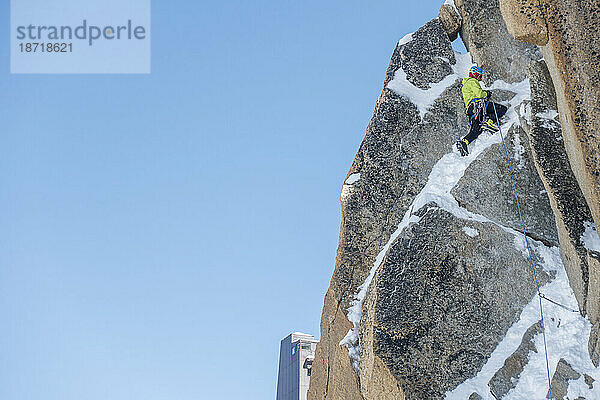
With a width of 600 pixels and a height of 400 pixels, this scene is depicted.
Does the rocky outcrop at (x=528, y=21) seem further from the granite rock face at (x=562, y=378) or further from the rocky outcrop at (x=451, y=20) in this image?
the granite rock face at (x=562, y=378)

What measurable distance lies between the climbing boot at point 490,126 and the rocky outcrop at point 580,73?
2.22 m

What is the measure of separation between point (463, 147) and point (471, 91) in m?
1.18

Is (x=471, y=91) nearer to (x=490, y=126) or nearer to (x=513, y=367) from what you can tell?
(x=490, y=126)

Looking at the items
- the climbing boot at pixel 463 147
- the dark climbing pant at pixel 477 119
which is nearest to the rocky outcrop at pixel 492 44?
the dark climbing pant at pixel 477 119

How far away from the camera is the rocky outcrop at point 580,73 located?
926 cm

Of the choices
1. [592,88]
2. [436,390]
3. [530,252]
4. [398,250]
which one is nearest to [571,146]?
[592,88]

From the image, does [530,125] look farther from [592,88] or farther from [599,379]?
[599,379]

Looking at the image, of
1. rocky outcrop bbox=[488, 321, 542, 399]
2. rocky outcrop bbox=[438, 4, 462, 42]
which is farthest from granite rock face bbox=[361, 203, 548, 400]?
rocky outcrop bbox=[438, 4, 462, 42]

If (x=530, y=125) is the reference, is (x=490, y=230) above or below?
below

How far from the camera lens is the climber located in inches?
482

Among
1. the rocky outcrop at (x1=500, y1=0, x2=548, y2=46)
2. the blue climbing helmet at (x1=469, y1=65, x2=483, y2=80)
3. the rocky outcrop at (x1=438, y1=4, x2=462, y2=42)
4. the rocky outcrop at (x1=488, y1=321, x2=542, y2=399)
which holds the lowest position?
the rocky outcrop at (x1=488, y1=321, x2=542, y2=399)

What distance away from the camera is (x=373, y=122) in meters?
13.7

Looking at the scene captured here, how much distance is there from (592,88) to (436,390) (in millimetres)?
5062

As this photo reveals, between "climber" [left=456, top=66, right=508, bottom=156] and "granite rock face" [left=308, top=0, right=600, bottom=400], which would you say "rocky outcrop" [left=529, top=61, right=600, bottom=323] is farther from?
"climber" [left=456, top=66, right=508, bottom=156]
